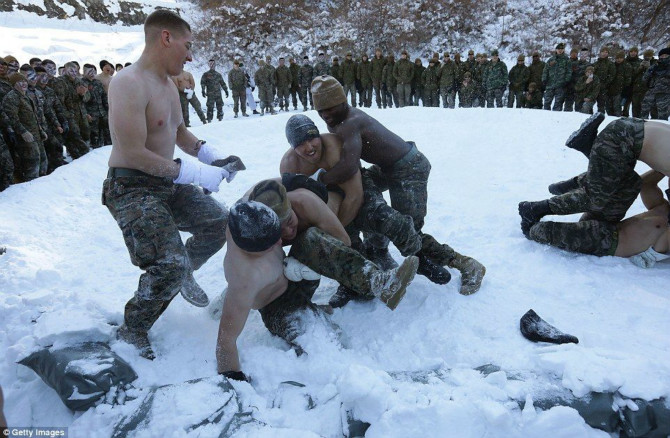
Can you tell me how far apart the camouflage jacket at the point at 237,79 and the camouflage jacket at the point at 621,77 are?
8409 mm

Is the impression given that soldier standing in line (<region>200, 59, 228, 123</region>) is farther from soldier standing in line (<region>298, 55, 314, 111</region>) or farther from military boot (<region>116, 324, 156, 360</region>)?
military boot (<region>116, 324, 156, 360</region>)

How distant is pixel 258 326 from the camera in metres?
2.46

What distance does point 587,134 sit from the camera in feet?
9.25

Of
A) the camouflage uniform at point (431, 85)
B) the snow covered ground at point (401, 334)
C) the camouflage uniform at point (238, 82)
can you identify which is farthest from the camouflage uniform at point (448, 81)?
the snow covered ground at point (401, 334)

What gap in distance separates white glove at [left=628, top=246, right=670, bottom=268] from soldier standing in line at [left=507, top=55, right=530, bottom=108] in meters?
7.70

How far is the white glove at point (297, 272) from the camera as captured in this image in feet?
7.03

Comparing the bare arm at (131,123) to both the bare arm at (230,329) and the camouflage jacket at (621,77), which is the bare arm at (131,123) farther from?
the camouflage jacket at (621,77)

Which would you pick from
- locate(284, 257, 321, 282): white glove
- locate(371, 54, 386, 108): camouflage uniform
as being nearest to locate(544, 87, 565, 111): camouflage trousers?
locate(371, 54, 386, 108): camouflage uniform

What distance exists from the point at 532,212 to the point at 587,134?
718mm

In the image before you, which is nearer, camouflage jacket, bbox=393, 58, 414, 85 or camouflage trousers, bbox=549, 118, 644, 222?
camouflage trousers, bbox=549, 118, 644, 222

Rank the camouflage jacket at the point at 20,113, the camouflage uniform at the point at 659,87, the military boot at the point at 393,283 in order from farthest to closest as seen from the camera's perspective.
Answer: the camouflage uniform at the point at 659,87 < the camouflage jacket at the point at 20,113 < the military boot at the point at 393,283

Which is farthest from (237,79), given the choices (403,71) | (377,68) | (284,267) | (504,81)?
(284,267)

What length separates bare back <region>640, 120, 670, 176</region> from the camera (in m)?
2.51

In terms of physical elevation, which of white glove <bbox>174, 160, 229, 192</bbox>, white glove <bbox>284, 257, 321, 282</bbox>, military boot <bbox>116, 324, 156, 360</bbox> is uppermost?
white glove <bbox>174, 160, 229, 192</bbox>
